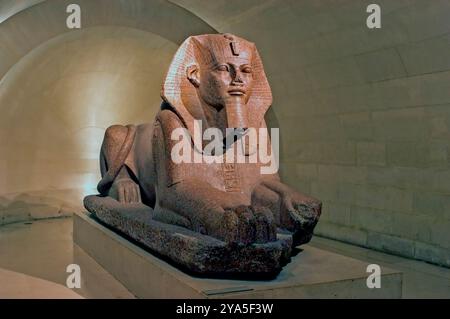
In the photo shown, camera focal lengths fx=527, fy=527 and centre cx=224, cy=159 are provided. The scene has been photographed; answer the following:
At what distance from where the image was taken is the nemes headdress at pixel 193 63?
3566 mm

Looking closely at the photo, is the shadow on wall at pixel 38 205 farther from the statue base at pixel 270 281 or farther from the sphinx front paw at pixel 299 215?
the sphinx front paw at pixel 299 215

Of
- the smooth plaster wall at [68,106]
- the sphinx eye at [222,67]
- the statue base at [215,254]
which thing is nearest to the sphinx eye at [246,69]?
the sphinx eye at [222,67]

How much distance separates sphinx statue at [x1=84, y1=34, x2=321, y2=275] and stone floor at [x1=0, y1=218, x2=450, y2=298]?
44 cm

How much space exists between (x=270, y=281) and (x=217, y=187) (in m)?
0.87

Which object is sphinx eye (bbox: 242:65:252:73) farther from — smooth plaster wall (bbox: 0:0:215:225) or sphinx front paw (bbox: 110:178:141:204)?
smooth plaster wall (bbox: 0:0:215:225)

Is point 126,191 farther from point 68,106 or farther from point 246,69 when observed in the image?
point 68,106

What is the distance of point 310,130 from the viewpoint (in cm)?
624

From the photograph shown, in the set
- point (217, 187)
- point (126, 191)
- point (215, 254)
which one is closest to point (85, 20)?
point (126, 191)

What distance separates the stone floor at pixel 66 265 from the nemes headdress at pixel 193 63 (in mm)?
1316

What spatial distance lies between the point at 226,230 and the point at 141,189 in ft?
6.55

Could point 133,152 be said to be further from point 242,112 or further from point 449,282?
point 449,282

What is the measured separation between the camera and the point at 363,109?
214 inches

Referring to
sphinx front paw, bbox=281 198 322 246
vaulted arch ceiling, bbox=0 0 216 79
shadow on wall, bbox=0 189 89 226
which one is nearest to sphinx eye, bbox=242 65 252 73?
sphinx front paw, bbox=281 198 322 246

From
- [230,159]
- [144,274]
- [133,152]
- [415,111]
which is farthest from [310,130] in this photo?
[144,274]
